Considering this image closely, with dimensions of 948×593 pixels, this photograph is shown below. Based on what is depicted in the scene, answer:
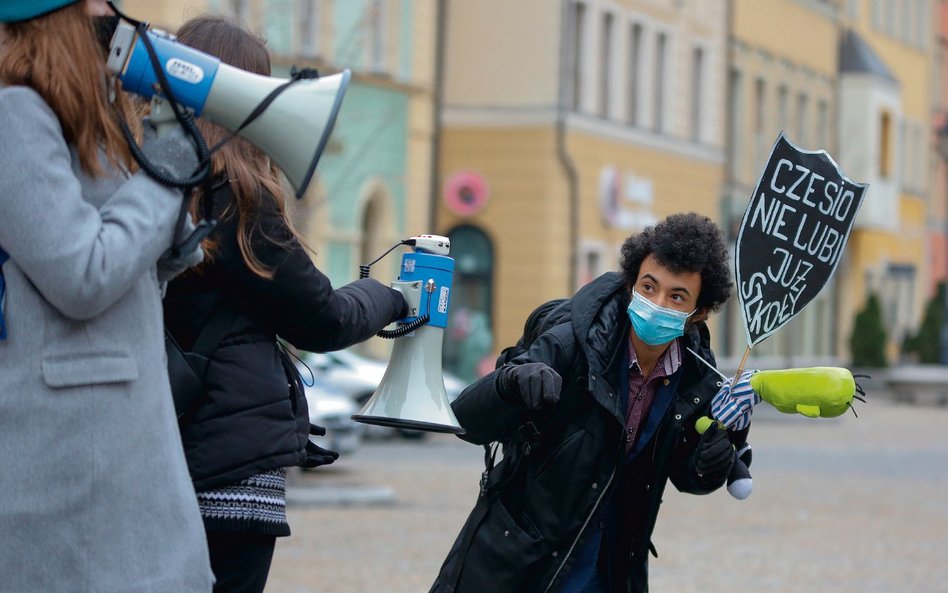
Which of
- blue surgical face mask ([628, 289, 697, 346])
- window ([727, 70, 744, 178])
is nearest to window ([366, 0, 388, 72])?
window ([727, 70, 744, 178])

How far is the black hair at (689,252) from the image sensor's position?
483 centimetres

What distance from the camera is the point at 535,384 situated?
4.43 metres

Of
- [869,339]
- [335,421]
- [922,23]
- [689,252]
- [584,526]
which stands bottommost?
[869,339]

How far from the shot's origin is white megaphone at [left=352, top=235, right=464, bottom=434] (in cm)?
415

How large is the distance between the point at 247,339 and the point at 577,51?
105ft

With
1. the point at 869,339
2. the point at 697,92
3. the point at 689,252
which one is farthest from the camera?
the point at 869,339

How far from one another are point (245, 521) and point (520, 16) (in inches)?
1242

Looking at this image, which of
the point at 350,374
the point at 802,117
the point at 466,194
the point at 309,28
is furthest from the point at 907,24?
the point at 350,374

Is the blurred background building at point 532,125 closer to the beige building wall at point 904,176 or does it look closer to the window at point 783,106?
the window at point 783,106

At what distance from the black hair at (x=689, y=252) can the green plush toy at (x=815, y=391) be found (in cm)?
37

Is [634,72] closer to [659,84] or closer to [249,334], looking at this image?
[659,84]

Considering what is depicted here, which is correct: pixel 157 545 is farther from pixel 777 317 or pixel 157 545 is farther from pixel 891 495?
pixel 891 495

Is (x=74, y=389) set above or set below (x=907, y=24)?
below

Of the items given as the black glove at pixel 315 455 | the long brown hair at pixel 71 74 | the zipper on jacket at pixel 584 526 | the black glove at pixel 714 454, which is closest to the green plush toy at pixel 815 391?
the black glove at pixel 714 454
